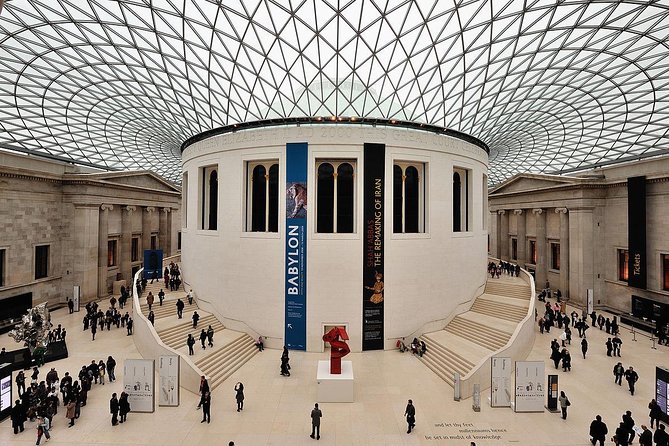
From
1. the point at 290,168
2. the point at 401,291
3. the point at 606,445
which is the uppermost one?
the point at 290,168

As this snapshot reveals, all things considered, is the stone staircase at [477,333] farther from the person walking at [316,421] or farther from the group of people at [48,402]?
the group of people at [48,402]

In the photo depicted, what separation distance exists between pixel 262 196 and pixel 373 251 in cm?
837

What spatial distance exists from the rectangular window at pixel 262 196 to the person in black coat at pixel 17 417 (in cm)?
1339

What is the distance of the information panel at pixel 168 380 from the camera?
1386 centimetres

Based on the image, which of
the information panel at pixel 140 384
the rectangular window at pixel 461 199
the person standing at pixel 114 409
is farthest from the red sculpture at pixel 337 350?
the rectangular window at pixel 461 199

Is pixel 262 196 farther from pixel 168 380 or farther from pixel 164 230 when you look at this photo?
pixel 164 230

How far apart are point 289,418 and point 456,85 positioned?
24099 millimetres

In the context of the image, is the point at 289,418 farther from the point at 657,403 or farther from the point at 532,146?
the point at 532,146

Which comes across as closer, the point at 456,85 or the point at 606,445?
the point at 606,445

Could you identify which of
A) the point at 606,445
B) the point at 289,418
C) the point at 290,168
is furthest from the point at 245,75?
the point at 606,445

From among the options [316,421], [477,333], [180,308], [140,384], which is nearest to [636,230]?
[477,333]

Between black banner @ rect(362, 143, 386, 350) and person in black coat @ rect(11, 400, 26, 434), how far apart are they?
51.6 feet

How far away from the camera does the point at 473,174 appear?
25.2 m

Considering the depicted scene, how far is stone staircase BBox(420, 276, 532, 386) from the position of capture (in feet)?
58.0
